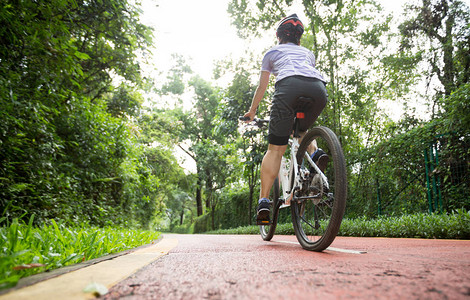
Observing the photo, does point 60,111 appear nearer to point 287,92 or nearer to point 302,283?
point 287,92

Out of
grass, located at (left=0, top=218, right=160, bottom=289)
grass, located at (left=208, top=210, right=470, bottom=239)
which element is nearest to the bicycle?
grass, located at (left=0, top=218, right=160, bottom=289)

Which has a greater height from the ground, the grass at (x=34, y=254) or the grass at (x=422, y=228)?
the grass at (x=422, y=228)

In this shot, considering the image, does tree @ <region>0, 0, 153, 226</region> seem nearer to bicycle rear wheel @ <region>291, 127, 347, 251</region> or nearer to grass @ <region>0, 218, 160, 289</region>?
grass @ <region>0, 218, 160, 289</region>

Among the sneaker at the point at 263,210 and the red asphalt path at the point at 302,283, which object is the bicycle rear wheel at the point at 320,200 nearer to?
the sneaker at the point at 263,210

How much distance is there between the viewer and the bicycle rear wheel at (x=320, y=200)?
2.17m

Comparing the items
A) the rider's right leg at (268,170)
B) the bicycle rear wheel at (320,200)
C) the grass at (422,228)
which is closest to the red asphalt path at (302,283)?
the bicycle rear wheel at (320,200)

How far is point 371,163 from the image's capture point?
7.33 m

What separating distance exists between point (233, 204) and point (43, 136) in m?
13.1

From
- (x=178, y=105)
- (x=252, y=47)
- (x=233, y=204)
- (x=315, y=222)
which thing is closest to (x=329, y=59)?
(x=252, y=47)

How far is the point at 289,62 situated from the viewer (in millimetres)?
2756

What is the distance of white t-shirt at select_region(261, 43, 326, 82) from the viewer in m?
2.70

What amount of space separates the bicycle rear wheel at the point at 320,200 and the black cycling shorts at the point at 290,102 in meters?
0.25

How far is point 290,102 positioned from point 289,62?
1.33 ft

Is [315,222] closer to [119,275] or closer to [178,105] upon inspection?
[119,275]
